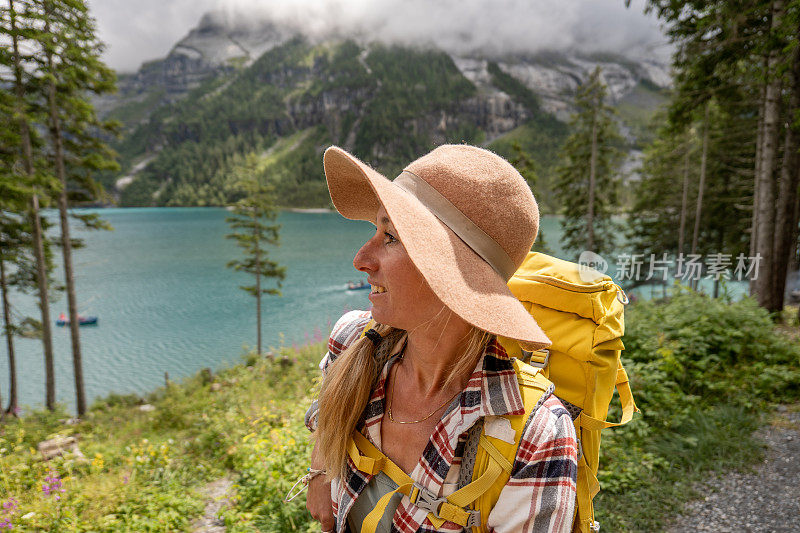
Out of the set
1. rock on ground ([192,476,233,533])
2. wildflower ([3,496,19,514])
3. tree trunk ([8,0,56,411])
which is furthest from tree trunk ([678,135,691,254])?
tree trunk ([8,0,56,411])

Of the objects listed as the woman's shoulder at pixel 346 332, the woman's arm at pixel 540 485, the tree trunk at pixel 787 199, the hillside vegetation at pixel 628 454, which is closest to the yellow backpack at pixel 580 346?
the woman's arm at pixel 540 485

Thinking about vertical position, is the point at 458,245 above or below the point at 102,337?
above

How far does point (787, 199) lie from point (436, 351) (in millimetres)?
10676

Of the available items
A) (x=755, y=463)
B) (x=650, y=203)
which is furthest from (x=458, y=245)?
(x=650, y=203)

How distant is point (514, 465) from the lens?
0.99 metres

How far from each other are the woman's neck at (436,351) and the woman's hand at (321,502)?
0.56 metres

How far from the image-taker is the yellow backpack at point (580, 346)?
4.20 ft

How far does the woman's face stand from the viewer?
110 cm

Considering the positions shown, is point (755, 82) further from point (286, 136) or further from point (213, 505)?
point (286, 136)

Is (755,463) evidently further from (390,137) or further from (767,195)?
(390,137)

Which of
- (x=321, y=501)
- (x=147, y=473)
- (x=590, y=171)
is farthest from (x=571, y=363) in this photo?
(x=590, y=171)

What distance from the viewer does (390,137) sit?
17138 cm

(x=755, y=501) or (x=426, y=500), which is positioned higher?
(x=426, y=500)

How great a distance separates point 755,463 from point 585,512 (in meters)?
4.40
